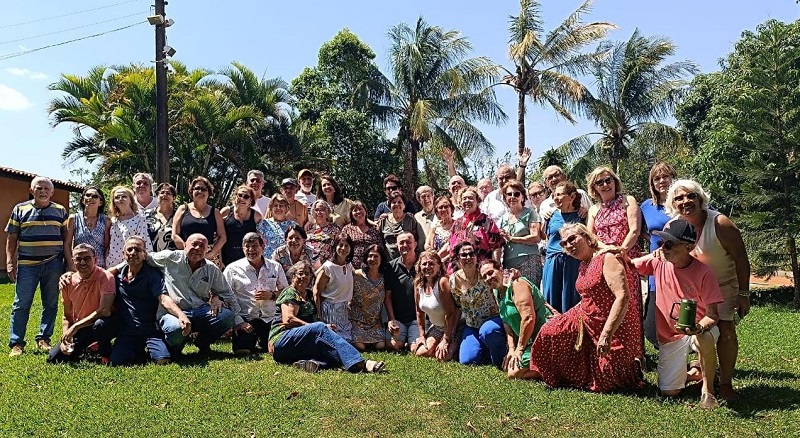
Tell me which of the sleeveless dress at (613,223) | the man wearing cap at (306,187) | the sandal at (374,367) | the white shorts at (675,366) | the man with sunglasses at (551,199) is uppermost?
the man wearing cap at (306,187)

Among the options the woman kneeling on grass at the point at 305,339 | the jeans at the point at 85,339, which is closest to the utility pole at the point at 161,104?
the jeans at the point at 85,339

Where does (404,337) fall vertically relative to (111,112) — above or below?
below

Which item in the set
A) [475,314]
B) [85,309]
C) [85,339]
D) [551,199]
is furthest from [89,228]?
[551,199]

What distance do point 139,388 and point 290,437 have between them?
76.2 inches

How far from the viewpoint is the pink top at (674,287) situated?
515 cm

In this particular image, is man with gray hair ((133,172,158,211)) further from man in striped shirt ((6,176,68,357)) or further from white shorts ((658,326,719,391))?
white shorts ((658,326,719,391))

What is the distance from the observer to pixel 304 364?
21.2 ft

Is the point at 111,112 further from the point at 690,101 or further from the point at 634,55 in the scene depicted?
the point at 690,101

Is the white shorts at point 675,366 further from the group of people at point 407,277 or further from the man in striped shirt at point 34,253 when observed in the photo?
the man in striped shirt at point 34,253

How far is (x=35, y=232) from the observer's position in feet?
24.6

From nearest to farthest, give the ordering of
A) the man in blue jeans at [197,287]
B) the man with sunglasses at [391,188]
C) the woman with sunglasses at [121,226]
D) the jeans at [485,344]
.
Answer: the jeans at [485,344]
the man in blue jeans at [197,287]
the woman with sunglasses at [121,226]
the man with sunglasses at [391,188]

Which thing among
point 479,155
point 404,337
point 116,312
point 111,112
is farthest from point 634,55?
point 116,312

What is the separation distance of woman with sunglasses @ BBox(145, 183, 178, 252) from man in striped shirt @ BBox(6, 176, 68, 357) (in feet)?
3.10

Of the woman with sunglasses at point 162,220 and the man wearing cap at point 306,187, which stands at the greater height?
the man wearing cap at point 306,187
